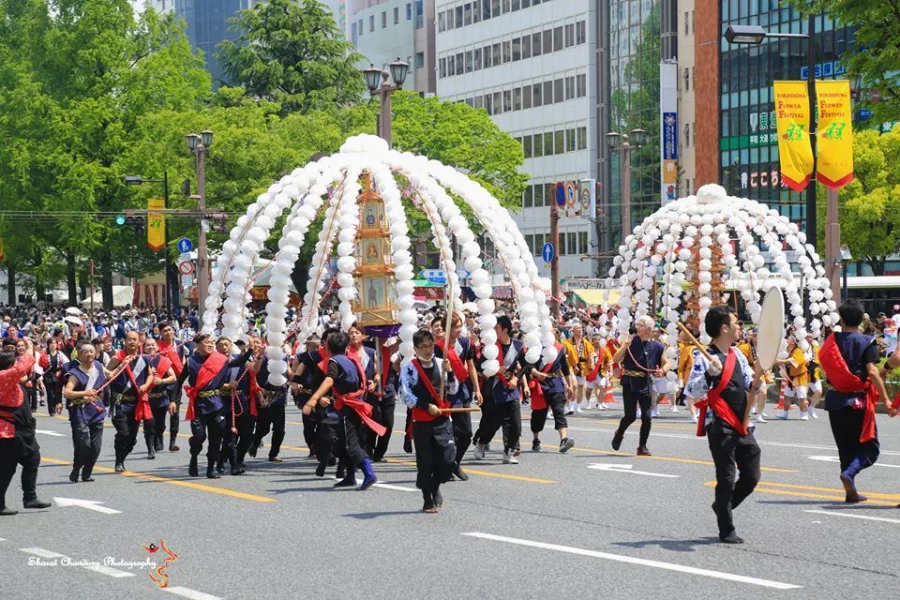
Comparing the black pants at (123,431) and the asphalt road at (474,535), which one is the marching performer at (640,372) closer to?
the asphalt road at (474,535)

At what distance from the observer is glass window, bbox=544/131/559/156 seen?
8744cm

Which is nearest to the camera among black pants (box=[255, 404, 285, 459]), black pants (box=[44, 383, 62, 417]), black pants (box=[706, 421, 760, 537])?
black pants (box=[706, 421, 760, 537])

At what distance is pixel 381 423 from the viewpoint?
18.2m

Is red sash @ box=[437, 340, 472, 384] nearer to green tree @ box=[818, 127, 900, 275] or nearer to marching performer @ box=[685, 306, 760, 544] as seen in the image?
marching performer @ box=[685, 306, 760, 544]

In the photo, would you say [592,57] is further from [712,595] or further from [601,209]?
[712,595]

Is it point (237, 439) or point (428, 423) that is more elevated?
point (428, 423)

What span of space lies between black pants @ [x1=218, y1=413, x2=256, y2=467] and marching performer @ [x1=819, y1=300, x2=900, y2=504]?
282 inches

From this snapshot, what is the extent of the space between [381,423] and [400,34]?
3587 inches

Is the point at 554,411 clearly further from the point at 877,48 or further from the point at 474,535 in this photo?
the point at 877,48

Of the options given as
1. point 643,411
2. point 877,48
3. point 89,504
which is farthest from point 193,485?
point 877,48

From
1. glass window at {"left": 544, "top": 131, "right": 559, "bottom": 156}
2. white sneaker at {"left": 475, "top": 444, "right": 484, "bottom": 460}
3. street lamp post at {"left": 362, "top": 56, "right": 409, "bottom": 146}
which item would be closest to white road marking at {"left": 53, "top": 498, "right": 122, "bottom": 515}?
white sneaker at {"left": 475, "top": 444, "right": 484, "bottom": 460}

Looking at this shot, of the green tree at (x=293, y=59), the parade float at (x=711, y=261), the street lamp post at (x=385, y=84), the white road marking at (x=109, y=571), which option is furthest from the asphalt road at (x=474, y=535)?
the green tree at (x=293, y=59)

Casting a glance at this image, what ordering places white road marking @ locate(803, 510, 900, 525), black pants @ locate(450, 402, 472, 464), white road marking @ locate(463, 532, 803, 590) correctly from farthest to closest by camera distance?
black pants @ locate(450, 402, 472, 464) → white road marking @ locate(803, 510, 900, 525) → white road marking @ locate(463, 532, 803, 590)

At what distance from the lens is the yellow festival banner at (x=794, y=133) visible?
28188 mm
